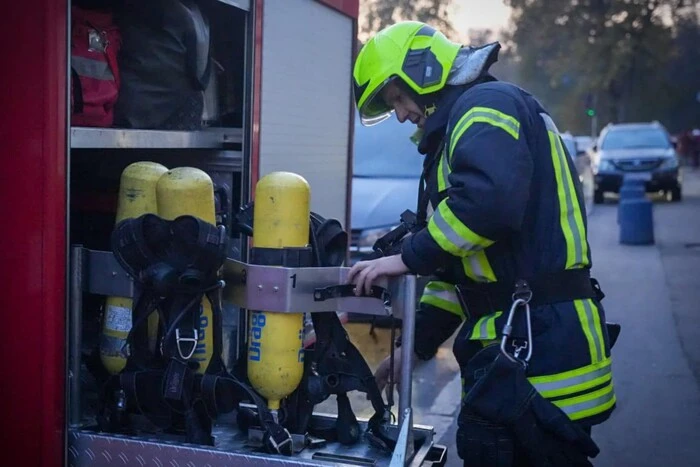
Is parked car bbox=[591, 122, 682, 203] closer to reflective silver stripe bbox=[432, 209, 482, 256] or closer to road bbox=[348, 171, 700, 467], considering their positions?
road bbox=[348, 171, 700, 467]

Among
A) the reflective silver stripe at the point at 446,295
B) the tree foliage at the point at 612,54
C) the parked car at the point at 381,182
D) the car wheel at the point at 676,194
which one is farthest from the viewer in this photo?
the tree foliage at the point at 612,54

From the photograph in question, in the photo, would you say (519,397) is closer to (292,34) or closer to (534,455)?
(534,455)

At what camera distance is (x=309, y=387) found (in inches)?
125

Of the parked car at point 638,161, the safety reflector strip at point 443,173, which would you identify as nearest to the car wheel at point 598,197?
the parked car at point 638,161

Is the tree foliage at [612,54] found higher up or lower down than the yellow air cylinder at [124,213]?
higher up

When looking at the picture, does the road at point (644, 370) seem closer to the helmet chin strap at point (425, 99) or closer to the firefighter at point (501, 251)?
the firefighter at point (501, 251)

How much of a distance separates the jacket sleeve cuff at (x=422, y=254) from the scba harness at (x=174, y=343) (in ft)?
1.84

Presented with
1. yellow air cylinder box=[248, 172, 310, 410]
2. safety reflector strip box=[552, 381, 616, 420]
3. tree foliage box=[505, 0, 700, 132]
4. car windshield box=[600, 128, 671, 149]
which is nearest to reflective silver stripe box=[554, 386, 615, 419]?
safety reflector strip box=[552, 381, 616, 420]

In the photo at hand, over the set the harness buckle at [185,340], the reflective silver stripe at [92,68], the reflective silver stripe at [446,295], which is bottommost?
the harness buckle at [185,340]

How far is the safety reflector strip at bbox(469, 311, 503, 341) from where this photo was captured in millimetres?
3037

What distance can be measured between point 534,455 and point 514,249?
639mm

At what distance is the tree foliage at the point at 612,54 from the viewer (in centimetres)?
4856

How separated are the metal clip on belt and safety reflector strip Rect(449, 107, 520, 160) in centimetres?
47

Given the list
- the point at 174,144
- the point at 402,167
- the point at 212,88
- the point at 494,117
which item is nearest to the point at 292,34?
the point at 212,88
